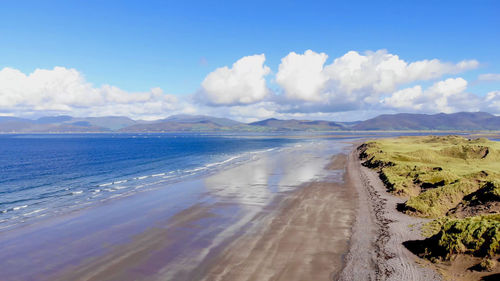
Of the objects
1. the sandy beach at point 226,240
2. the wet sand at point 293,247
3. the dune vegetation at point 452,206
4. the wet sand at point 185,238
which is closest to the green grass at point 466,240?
the dune vegetation at point 452,206

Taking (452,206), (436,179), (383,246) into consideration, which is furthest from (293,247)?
(436,179)

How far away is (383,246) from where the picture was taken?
18422mm

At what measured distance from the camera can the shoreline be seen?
1493 centimetres

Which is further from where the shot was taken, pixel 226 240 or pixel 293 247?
pixel 226 240

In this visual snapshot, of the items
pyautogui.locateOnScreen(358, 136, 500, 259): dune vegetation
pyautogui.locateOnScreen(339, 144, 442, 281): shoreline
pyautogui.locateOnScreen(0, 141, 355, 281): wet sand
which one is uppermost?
pyautogui.locateOnScreen(358, 136, 500, 259): dune vegetation

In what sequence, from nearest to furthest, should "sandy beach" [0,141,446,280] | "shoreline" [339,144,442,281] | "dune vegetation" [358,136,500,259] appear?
1. "shoreline" [339,144,442,281]
2. "dune vegetation" [358,136,500,259]
3. "sandy beach" [0,141,446,280]

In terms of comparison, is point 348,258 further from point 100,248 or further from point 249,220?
point 100,248

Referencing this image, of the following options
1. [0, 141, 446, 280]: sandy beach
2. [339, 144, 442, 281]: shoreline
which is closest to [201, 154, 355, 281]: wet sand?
[0, 141, 446, 280]: sandy beach

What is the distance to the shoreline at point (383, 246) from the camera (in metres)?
14.9

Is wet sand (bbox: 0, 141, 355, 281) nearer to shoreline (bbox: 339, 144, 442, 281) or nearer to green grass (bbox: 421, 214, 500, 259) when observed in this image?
shoreline (bbox: 339, 144, 442, 281)

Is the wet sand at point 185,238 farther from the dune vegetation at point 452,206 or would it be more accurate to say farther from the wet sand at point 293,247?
the dune vegetation at point 452,206

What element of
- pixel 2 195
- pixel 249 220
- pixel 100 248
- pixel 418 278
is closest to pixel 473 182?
pixel 418 278

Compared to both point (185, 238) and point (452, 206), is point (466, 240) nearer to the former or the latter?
point (452, 206)

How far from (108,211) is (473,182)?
37740mm
